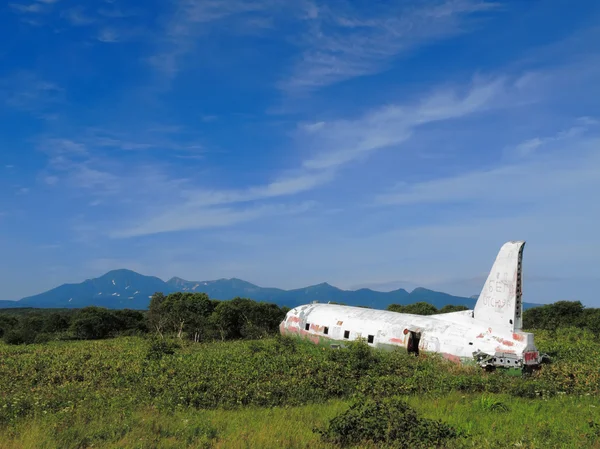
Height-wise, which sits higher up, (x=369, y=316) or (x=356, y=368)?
(x=369, y=316)

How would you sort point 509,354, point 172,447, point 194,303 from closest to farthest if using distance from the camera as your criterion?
point 172,447 < point 509,354 < point 194,303

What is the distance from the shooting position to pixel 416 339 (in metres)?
26.1

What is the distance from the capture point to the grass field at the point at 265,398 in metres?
12.4

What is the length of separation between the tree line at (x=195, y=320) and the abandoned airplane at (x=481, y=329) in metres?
20.4

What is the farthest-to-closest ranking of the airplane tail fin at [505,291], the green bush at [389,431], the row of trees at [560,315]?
the row of trees at [560,315] < the airplane tail fin at [505,291] < the green bush at [389,431]

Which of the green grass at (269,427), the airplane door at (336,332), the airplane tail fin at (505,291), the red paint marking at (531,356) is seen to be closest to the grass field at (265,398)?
the green grass at (269,427)

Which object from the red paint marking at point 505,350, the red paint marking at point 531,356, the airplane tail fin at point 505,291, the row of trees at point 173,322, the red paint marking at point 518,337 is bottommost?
the row of trees at point 173,322

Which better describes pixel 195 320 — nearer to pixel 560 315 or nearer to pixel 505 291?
pixel 505 291

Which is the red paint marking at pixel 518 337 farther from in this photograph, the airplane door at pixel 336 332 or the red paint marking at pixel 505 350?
the airplane door at pixel 336 332

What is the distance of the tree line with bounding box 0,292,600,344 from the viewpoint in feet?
155

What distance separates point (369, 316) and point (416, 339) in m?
4.06

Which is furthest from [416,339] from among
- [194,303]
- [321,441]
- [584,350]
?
[194,303]

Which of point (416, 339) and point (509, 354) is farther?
point (416, 339)

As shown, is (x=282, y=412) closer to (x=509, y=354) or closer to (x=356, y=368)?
(x=356, y=368)
